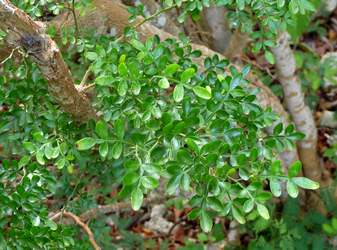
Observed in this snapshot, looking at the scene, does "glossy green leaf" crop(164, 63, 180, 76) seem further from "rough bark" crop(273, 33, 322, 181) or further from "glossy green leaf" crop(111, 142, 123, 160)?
"rough bark" crop(273, 33, 322, 181)

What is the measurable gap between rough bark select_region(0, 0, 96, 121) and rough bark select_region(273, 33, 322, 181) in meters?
1.43

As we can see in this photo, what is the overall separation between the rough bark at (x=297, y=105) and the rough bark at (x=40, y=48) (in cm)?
143

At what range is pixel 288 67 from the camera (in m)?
2.80

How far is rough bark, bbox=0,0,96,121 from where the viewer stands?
1.26 m

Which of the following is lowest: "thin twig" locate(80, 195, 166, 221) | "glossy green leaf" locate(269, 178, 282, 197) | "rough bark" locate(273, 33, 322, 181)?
"thin twig" locate(80, 195, 166, 221)

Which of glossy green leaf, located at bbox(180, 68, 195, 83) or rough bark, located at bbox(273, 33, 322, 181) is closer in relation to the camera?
glossy green leaf, located at bbox(180, 68, 195, 83)

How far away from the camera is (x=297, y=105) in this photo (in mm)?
2949

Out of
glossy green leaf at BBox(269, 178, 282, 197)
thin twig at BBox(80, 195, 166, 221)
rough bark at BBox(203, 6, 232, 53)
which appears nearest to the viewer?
glossy green leaf at BBox(269, 178, 282, 197)

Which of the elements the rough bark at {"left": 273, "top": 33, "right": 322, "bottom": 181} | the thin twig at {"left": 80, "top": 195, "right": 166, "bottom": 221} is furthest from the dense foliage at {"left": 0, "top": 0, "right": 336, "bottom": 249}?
the rough bark at {"left": 273, "top": 33, "right": 322, "bottom": 181}

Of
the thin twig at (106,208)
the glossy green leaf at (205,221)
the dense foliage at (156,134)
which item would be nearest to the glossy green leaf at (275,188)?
the dense foliage at (156,134)

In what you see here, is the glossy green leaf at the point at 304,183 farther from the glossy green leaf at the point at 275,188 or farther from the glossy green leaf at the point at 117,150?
the glossy green leaf at the point at 117,150

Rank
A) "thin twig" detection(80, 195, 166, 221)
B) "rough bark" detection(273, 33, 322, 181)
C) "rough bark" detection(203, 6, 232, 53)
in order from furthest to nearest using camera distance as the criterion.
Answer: "rough bark" detection(203, 6, 232, 53)
"rough bark" detection(273, 33, 322, 181)
"thin twig" detection(80, 195, 166, 221)

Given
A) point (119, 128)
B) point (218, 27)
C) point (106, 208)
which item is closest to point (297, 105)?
point (218, 27)

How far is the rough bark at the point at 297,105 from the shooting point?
8.99ft
